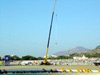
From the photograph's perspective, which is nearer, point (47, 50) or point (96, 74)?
point (96, 74)

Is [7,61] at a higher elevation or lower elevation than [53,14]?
lower

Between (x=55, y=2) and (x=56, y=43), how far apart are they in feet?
56.5

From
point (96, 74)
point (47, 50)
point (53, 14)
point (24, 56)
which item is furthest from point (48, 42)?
point (96, 74)

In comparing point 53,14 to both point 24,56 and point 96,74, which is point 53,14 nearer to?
point 24,56

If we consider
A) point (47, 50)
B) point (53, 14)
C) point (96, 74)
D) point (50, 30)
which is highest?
point (53, 14)

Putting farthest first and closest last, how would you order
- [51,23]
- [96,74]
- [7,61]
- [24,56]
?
[24,56]
[51,23]
[7,61]
[96,74]

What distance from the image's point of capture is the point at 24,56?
5034 inches

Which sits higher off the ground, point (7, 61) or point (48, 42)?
point (48, 42)

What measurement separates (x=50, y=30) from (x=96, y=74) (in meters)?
66.1

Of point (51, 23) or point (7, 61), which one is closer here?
point (7, 61)

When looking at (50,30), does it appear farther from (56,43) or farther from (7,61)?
(7,61)

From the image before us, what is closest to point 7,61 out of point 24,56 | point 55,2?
point 55,2

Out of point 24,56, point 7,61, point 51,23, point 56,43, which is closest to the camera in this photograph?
point 7,61

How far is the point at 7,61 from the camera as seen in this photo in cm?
5794
